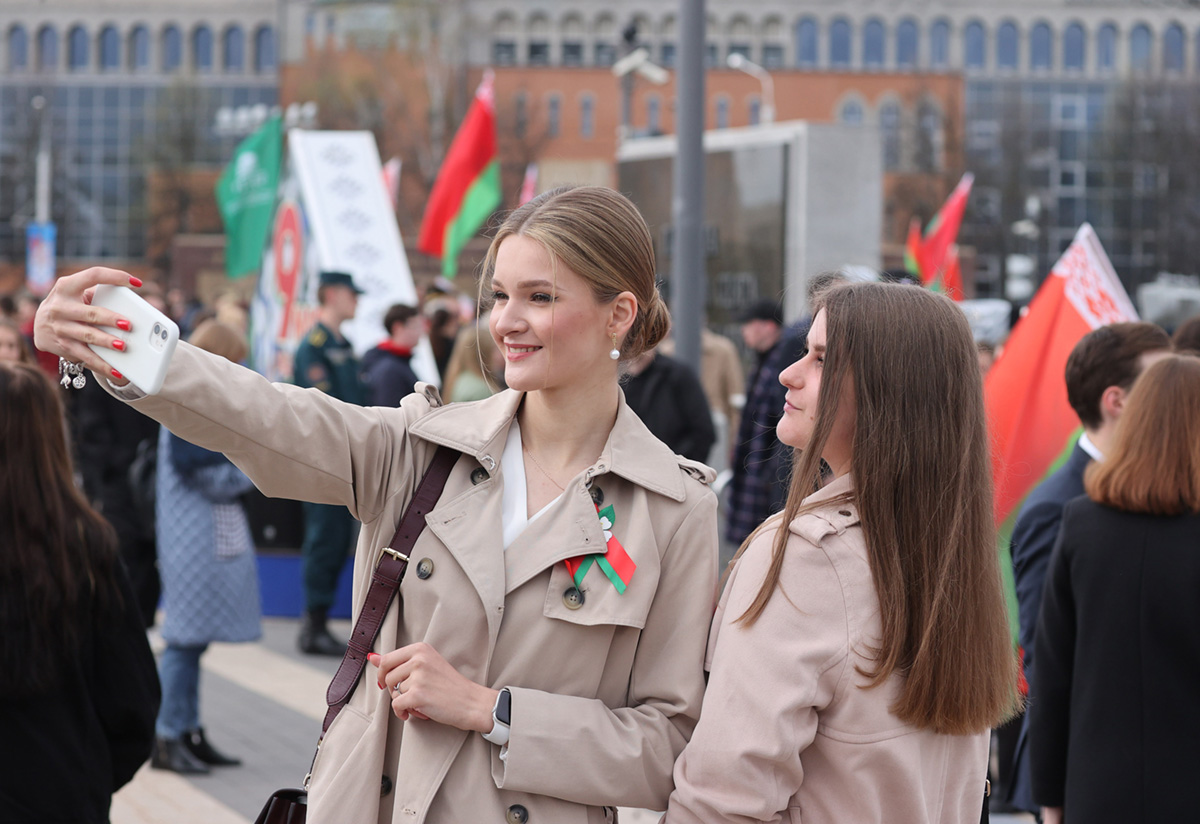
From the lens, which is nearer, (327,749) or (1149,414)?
(327,749)

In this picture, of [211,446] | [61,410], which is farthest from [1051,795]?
[61,410]

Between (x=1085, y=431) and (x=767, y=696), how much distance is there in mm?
2407

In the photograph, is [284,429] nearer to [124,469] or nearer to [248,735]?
[248,735]

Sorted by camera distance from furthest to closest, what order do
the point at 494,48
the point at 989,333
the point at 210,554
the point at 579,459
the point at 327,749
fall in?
the point at 494,48 → the point at 989,333 → the point at 210,554 → the point at 579,459 → the point at 327,749

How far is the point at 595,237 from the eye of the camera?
7.71 feet

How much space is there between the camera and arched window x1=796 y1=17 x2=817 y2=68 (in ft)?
245

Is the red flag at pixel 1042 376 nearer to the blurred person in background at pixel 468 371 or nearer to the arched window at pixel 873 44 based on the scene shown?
the blurred person in background at pixel 468 371

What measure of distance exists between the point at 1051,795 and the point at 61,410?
262 centimetres

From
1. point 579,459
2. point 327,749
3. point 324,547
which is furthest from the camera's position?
point 324,547

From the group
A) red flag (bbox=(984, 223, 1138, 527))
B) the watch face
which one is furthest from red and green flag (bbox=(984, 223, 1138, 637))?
the watch face

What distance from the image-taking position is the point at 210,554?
6258mm

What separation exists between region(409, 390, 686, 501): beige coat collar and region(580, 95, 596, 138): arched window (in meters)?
70.9

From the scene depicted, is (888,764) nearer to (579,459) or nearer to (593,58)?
(579,459)

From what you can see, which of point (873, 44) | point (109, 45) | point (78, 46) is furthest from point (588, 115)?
point (78, 46)
